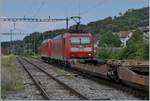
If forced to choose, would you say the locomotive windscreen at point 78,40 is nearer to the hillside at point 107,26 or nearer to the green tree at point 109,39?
the green tree at point 109,39

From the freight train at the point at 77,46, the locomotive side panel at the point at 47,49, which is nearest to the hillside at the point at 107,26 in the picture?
the locomotive side panel at the point at 47,49

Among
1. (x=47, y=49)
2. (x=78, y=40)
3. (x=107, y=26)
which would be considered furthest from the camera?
(x=107, y=26)

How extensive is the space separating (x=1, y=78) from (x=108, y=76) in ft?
15.0

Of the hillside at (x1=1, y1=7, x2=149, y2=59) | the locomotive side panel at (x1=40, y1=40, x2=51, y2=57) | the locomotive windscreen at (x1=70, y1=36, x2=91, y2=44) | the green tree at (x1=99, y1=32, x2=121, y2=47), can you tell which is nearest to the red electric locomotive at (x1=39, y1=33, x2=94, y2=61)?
the locomotive windscreen at (x1=70, y1=36, x2=91, y2=44)

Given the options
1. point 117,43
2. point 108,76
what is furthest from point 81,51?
point 117,43

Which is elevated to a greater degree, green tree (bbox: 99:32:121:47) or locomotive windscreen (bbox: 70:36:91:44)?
green tree (bbox: 99:32:121:47)

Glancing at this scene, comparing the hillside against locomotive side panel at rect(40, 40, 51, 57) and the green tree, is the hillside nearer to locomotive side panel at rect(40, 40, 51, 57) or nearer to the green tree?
the green tree

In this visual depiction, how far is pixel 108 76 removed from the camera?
19.6 m

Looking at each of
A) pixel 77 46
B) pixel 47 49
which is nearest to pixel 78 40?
pixel 77 46

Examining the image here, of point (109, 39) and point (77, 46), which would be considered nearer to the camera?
point (77, 46)

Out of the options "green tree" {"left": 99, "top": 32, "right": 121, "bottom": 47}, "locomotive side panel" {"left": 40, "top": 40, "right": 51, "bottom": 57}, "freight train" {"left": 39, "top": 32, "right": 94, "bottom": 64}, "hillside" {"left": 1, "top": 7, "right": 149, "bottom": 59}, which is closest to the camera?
"freight train" {"left": 39, "top": 32, "right": 94, "bottom": 64}

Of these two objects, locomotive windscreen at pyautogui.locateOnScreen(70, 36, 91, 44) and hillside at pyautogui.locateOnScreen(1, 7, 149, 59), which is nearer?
locomotive windscreen at pyautogui.locateOnScreen(70, 36, 91, 44)

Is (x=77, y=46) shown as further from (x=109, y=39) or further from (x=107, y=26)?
(x=107, y=26)

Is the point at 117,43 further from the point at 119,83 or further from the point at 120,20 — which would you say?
the point at 119,83
